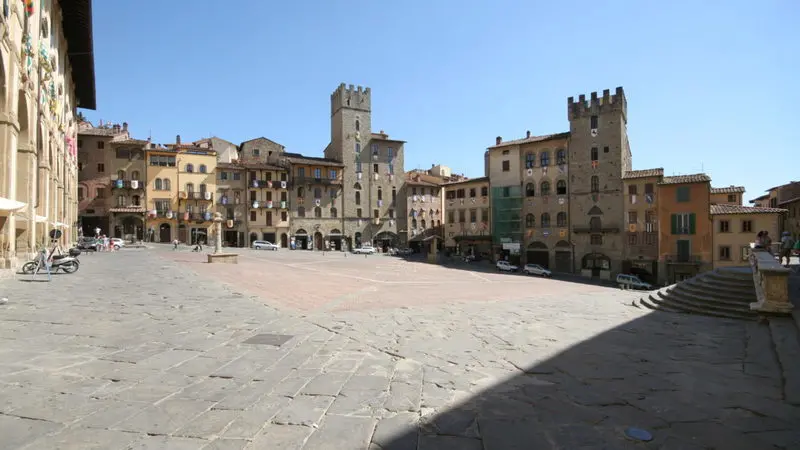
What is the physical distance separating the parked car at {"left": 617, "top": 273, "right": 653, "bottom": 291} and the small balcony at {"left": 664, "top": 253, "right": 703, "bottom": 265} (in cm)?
284

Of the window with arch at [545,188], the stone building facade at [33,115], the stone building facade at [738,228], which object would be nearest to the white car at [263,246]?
the stone building facade at [33,115]

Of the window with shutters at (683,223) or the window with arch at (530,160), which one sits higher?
the window with arch at (530,160)

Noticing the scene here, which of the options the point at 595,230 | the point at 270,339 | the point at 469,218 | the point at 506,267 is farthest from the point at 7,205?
the point at 469,218

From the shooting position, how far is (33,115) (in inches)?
680

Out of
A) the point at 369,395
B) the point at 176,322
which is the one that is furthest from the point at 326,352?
the point at 176,322

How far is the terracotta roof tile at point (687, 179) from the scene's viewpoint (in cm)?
3578

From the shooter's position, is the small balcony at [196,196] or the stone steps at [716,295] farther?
the small balcony at [196,196]

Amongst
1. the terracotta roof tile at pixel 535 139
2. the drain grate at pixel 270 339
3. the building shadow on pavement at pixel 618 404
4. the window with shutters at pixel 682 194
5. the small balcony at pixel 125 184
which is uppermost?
the terracotta roof tile at pixel 535 139

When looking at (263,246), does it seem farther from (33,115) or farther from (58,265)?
(58,265)

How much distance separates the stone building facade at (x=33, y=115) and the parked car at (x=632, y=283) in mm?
36330

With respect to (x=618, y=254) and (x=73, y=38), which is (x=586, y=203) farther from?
(x=73, y=38)

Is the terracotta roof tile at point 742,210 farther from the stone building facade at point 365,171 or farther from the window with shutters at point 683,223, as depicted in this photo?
the stone building facade at point 365,171

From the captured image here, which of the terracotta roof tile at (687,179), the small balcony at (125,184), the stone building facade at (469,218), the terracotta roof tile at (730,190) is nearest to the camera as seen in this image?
the terracotta roof tile at (687,179)

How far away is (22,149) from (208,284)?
987cm
